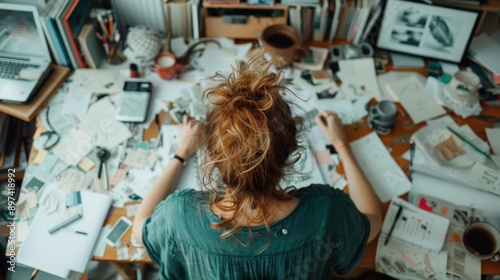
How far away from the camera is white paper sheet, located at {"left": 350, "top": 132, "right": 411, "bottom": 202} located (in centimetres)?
136

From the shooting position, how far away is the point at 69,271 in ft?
3.93

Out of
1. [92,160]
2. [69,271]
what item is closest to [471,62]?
[92,160]

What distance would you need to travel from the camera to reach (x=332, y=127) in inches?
57.2

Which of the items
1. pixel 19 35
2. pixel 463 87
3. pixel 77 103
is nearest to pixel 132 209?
pixel 77 103

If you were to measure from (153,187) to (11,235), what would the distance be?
0.44 metres

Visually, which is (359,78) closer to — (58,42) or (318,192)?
(318,192)

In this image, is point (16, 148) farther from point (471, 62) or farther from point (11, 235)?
point (471, 62)

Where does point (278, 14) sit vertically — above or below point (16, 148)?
above

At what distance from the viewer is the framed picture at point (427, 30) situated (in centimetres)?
156

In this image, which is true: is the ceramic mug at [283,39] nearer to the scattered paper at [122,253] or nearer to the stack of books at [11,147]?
the scattered paper at [122,253]

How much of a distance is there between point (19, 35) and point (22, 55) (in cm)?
9

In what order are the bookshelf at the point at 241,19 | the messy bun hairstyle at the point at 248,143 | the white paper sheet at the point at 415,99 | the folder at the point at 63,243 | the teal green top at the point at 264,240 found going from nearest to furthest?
the messy bun hairstyle at the point at 248,143 → the teal green top at the point at 264,240 → the folder at the point at 63,243 → the white paper sheet at the point at 415,99 → the bookshelf at the point at 241,19

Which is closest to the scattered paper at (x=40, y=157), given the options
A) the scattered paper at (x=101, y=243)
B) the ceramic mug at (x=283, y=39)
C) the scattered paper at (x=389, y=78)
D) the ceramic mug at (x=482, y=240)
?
the scattered paper at (x=101, y=243)

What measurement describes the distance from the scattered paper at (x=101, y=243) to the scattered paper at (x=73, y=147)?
277 mm
